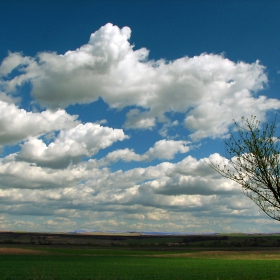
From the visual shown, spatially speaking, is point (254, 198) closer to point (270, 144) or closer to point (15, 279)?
point (270, 144)

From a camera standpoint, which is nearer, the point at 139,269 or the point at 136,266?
the point at 139,269

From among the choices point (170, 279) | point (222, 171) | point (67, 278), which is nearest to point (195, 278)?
point (170, 279)

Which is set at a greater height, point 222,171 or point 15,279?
point 222,171

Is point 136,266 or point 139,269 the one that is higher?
point 139,269

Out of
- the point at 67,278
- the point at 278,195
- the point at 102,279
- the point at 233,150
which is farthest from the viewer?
the point at 67,278

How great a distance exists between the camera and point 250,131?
19.3m

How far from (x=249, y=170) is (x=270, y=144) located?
1884mm

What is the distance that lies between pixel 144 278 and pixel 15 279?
14.5m

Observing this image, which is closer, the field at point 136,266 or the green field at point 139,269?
the green field at point 139,269

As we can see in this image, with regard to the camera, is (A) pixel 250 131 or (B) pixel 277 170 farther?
(A) pixel 250 131

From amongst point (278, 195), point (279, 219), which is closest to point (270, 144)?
point (278, 195)

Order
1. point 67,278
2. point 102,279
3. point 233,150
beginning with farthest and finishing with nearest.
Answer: point 67,278 < point 102,279 < point 233,150

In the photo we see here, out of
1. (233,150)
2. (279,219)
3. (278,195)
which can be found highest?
(233,150)

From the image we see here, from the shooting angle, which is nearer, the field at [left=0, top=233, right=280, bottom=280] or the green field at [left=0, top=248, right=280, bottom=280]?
the green field at [left=0, top=248, right=280, bottom=280]
